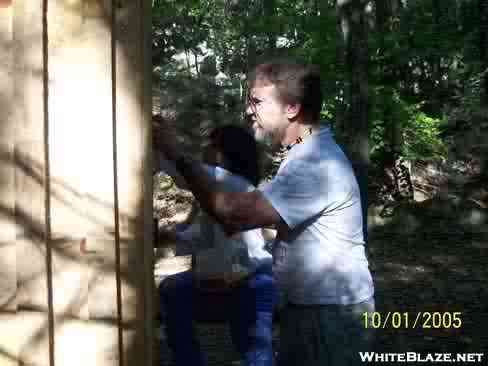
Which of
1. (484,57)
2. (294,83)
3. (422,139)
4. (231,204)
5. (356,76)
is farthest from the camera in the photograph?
(484,57)

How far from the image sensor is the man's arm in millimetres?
1808

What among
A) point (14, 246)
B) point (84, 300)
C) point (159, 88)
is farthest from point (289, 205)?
point (159, 88)

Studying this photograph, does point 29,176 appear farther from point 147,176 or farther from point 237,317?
point 237,317

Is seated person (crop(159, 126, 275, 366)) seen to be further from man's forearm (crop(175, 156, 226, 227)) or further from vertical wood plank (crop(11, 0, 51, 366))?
vertical wood plank (crop(11, 0, 51, 366))

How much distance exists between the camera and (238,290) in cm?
254

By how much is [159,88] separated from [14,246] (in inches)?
110

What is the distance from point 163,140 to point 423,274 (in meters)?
4.17

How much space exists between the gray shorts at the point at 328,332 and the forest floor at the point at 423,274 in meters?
0.84

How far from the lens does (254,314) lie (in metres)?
2.56

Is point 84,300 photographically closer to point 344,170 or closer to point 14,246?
point 14,246

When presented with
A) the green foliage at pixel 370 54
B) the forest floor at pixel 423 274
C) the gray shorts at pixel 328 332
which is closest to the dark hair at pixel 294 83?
the gray shorts at pixel 328 332

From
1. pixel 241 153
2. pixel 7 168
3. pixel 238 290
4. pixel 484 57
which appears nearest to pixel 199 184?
pixel 7 168

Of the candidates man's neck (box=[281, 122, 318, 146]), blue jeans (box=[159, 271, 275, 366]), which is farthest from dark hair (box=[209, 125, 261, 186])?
man's neck (box=[281, 122, 318, 146])

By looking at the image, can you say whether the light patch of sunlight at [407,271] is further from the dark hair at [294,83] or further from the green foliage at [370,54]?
the dark hair at [294,83]
